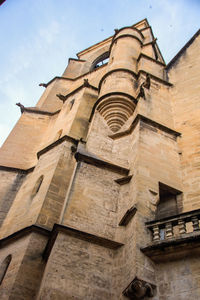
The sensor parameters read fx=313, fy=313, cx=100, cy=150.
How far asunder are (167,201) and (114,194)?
1.18 meters

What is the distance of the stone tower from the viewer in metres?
4.88

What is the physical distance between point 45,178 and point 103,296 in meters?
3.72

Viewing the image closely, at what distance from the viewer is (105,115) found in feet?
31.2

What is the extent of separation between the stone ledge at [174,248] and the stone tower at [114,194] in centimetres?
2

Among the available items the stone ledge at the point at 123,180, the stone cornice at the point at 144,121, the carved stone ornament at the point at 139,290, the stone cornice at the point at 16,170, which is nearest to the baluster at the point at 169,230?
the carved stone ornament at the point at 139,290

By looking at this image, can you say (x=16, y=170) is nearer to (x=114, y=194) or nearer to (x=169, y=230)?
(x=114, y=194)

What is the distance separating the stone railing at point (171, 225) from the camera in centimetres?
504

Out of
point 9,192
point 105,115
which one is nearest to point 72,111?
point 105,115

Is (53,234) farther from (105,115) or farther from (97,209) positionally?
(105,115)

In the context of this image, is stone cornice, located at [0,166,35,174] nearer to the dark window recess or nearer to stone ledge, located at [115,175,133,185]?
stone ledge, located at [115,175,133,185]

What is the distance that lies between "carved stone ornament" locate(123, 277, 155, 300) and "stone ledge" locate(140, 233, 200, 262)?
0.49 metres

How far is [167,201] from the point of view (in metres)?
6.89

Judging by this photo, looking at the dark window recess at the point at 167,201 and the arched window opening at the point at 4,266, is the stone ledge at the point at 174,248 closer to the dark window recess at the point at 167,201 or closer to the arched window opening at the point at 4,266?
the dark window recess at the point at 167,201

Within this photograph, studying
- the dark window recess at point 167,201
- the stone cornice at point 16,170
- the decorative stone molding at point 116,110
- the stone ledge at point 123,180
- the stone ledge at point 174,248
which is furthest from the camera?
the stone cornice at point 16,170
